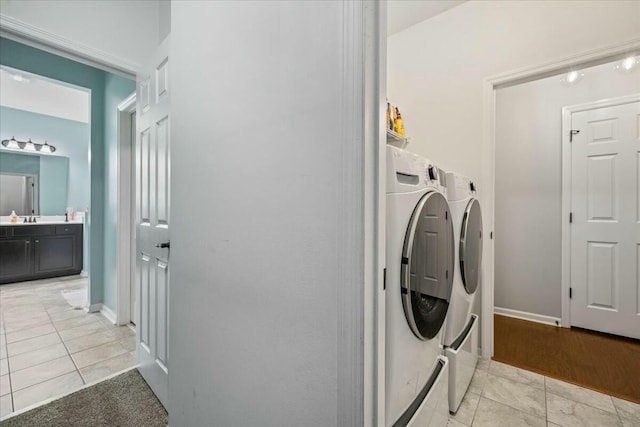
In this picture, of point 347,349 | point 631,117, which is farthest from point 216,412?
point 631,117

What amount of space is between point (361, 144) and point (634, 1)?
2278 mm

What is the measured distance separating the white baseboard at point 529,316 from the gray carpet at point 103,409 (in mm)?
3191

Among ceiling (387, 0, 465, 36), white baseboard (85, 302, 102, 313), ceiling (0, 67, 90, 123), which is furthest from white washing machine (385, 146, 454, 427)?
ceiling (0, 67, 90, 123)

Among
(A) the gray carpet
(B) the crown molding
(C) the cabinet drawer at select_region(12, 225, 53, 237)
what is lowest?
(A) the gray carpet

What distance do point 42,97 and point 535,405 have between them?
6.19 m

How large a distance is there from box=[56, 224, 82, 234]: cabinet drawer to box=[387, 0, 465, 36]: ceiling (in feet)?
18.0

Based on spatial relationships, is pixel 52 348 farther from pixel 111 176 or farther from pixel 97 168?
pixel 97 168

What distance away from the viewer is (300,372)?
2.30 feet

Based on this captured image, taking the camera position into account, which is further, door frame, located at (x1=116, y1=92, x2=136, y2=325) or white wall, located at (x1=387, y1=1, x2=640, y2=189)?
door frame, located at (x1=116, y1=92, x2=136, y2=325)

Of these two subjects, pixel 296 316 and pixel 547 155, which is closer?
pixel 296 316

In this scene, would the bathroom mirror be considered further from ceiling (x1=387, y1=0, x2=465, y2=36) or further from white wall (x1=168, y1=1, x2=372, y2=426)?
ceiling (x1=387, y1=0, x2=465, y2=36)

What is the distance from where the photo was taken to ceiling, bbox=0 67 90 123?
10.7ft

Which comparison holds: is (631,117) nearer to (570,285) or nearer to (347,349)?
(570,285)

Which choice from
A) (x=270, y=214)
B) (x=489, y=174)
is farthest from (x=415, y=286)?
(x=489, y=174)
